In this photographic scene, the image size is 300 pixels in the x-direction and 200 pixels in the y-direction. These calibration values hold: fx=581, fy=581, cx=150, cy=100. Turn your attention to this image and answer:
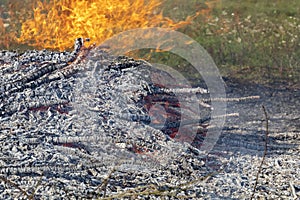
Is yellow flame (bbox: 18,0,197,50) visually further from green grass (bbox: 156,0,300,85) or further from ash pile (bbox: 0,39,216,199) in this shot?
green grass (bbox: 156,0,300,85)

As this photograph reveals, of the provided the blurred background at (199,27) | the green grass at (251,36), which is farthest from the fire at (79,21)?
the green grass at (251,36)

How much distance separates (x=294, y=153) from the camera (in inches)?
341

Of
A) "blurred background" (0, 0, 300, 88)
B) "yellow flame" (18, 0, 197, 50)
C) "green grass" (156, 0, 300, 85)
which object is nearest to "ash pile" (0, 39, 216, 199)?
"yellow flame" (18, 0, 197, 50)

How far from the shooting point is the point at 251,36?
13992 millimetres

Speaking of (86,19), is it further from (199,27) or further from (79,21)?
(199,27)

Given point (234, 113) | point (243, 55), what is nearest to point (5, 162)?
point (234, 113)

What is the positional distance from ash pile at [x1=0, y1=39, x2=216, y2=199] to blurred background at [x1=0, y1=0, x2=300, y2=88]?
6.21 feet

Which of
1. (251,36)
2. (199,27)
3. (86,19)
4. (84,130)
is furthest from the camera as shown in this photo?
(199,27)

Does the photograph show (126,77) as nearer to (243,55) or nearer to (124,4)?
(124,4)

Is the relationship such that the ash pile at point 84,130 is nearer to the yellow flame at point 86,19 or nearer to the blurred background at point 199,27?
the yellow flame at point 86,19

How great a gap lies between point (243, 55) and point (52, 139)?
703 centimetres

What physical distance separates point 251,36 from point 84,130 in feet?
24.6

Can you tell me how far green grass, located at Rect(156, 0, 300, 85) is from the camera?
12805mm

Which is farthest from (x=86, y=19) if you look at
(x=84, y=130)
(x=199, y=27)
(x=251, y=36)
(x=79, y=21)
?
(x=251, y=36)
